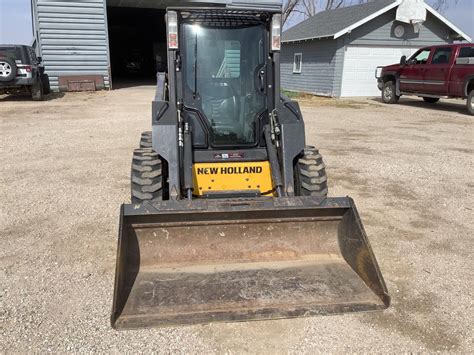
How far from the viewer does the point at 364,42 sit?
20.6 metres

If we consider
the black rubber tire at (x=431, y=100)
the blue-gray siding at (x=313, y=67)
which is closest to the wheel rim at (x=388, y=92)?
the black rubber tire at (x=431, y=100)

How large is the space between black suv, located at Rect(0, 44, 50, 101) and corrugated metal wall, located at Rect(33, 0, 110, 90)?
99.9 inches

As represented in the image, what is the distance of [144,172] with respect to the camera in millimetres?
4379

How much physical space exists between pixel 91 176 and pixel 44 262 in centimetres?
293

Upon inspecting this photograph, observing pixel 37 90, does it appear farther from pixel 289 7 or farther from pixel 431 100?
pixel 289 7

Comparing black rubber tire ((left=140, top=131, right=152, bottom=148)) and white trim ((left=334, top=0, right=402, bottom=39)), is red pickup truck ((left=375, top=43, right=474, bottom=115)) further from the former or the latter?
black rubber tire ((left=140, top=131, right=152, bottom=148))

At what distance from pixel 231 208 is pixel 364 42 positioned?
19.1 metres

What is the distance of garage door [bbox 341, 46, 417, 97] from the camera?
67.5 ft

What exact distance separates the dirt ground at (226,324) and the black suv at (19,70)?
15.4 feet

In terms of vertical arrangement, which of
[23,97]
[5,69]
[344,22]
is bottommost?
[23,97]

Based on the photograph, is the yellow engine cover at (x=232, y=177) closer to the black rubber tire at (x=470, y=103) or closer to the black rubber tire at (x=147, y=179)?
the black rubber tire at (x=147, y=179)

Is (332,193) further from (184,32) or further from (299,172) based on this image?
(184,32)

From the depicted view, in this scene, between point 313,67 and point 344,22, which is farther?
point 313,67

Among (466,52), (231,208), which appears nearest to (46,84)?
(466,52)
